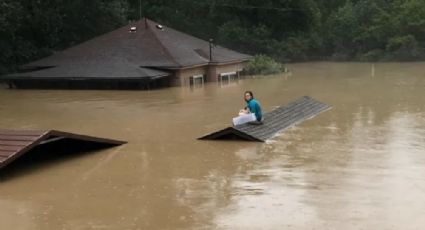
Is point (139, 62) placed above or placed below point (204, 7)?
below

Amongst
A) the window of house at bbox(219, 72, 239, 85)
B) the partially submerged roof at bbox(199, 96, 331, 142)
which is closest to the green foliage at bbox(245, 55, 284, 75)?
the window of house at bbox(219, 72, 239, 85)

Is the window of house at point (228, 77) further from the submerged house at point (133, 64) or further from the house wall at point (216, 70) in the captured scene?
the house wall at point (216, 70)

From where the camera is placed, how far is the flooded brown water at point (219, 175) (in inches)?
408

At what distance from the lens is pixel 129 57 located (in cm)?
3669

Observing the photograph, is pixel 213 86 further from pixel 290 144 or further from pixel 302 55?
pixel 302 55

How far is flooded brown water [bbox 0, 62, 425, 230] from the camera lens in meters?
10.4

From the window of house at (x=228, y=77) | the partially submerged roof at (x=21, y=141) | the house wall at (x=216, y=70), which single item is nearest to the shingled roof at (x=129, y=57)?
the house wall at (x=216, y=70)

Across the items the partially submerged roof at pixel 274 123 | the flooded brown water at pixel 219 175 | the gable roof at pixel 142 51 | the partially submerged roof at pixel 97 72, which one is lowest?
the flooded brown water at pixel 219 175

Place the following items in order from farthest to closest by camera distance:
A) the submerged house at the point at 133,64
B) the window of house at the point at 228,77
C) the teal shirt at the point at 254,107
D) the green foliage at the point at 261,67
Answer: the green foliage at the point at 261,67
the window of house at the point at 228,77
the submerged house at the point at 133,64
the teal shirt at the point at 254,107

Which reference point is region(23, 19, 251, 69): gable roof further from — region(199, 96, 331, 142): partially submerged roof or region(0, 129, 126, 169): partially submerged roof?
region(0, 129, 126, 169): partially submerged roof

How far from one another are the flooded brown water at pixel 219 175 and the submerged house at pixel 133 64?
830cm

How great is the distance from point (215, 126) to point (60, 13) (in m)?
27.1

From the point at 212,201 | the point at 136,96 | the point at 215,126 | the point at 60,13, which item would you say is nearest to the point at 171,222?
the point at 212,201

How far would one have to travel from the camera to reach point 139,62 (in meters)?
36.2
